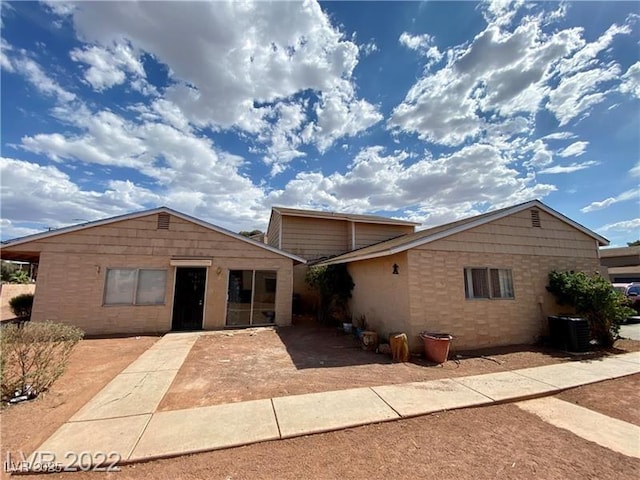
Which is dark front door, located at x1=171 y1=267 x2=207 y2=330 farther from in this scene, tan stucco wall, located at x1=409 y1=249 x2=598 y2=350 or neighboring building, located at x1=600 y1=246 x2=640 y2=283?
neighboring building, located at x1=600 y1=246 x2=640 y2=283

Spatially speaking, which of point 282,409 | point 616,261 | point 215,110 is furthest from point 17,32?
point 616,261

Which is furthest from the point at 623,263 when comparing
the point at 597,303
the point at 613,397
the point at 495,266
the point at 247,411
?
the point at 247,411

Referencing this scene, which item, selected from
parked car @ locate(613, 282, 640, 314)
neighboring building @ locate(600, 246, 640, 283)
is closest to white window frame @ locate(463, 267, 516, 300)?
parked car @ locate(613, 282, 640, 314)

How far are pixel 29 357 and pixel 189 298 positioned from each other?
570cm

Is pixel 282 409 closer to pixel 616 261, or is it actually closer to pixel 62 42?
pixel 62 42

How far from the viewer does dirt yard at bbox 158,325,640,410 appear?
4.90 meters

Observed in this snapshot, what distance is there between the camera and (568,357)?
726 cm

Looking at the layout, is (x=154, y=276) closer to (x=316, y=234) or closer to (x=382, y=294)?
(x=316, y=234)

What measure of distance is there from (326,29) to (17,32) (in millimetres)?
7834

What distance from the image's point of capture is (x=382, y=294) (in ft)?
29.6

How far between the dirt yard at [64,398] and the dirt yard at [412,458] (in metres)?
1.15

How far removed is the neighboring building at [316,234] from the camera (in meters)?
14.7

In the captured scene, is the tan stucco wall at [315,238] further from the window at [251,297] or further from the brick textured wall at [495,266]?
the brick textured wall at [495,266]

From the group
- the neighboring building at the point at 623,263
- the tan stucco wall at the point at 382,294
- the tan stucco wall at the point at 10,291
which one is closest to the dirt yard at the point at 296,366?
the tan stucco wall at the point at 382,294
